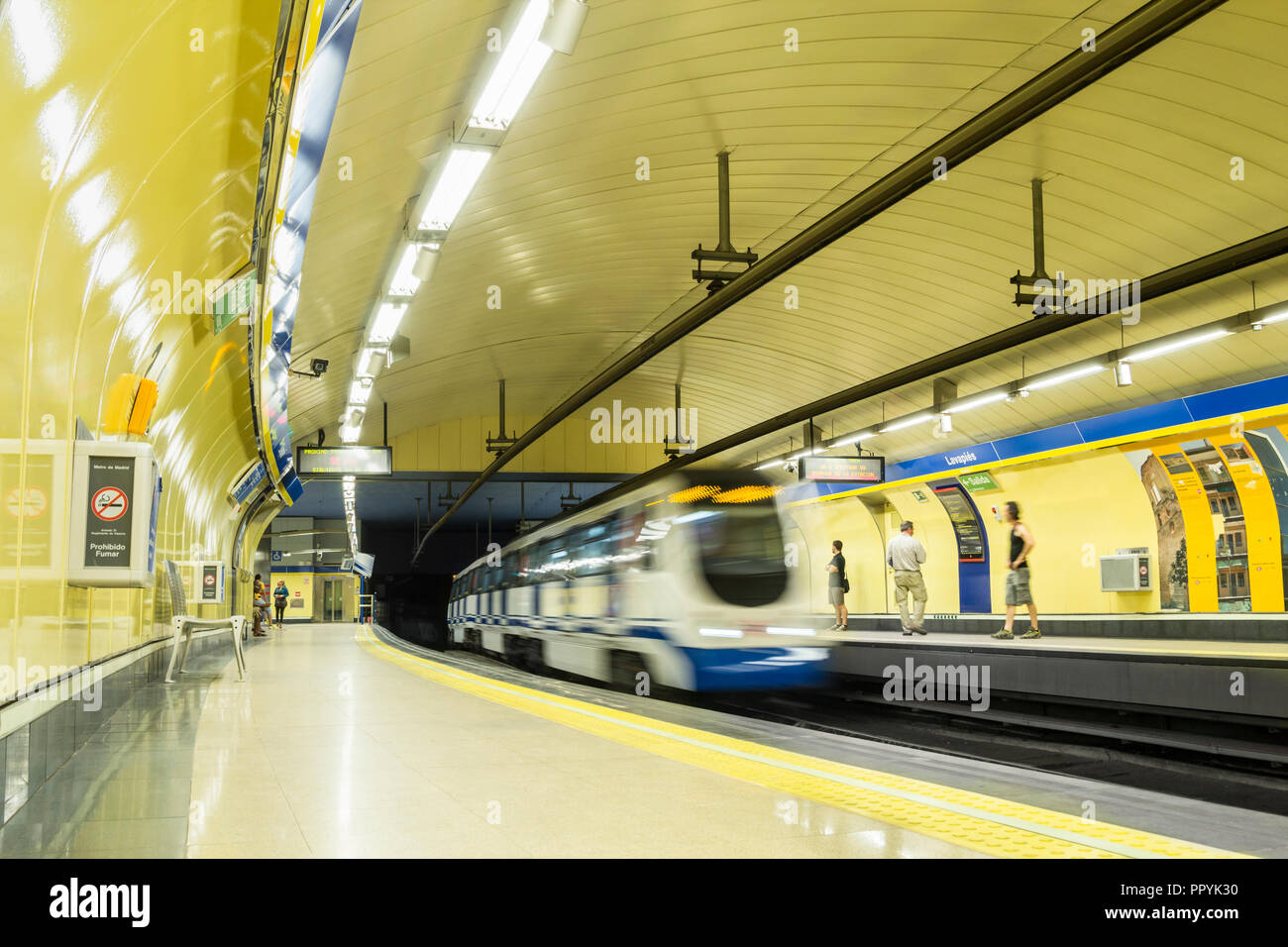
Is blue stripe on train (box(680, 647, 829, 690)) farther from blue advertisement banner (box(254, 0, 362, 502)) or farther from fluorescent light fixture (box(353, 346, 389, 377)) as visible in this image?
fluorescent light fixture (box(353, 346, 389, 377))

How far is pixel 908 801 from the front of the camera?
4.70 metres

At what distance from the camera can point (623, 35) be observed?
364 inches

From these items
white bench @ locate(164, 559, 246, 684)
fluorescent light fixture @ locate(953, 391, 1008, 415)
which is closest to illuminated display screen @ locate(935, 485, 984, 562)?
fluorescent light fixture @ locate(953, 391, 1008, 415)

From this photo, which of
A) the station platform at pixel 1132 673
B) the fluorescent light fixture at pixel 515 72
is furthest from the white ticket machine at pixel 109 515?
the station platform at pixel 1132 673

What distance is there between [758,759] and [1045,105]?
496 cm

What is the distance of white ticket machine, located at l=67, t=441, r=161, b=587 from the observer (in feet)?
18.1

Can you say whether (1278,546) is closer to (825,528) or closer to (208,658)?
(825,528)

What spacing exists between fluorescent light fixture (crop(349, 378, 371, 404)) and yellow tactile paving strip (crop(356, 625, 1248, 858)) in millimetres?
10786

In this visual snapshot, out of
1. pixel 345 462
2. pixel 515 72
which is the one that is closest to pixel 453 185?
pixel 515 72

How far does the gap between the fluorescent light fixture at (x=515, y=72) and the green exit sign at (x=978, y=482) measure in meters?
12.3

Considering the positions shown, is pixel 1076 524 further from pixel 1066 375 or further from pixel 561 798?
pixel 561 798

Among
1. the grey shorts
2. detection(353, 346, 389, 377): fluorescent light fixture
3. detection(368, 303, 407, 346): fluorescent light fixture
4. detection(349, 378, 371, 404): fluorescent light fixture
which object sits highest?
detection(368, 303, 407, 346): fluorescent light fixture

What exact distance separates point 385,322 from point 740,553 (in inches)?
225

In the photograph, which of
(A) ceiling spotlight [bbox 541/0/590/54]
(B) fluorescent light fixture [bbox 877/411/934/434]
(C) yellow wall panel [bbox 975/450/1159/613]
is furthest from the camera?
(B) fluorescent light fixture [bbox 877/411/934/434]
